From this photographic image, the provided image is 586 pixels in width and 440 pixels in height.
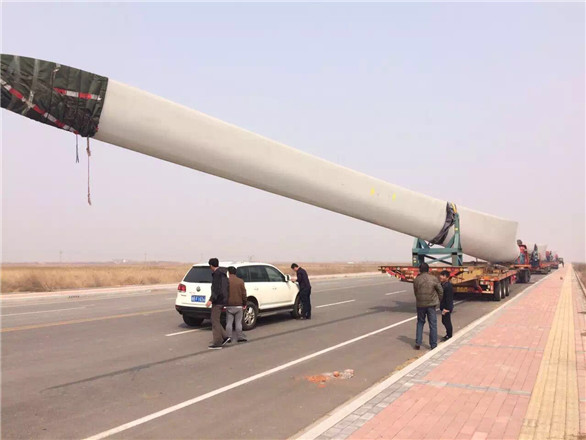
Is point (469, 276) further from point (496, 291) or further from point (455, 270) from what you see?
point (496, 291)

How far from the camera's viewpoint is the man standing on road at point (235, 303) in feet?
33.5

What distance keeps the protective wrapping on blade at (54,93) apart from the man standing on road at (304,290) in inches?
295

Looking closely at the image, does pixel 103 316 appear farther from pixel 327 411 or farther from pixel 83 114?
pixel 327 411

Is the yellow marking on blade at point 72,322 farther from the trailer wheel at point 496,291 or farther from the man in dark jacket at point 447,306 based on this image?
the trailer wheel at point 496,291

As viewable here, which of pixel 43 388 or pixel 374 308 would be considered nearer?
pixel 43 388

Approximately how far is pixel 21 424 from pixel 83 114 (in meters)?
5.31

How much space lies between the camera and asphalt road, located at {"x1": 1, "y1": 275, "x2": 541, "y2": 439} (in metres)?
5.41

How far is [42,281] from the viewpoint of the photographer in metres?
30.1

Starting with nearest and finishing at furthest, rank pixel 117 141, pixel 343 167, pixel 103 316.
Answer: pixel 117 141 < pixel 343 167 < pixel 103 316

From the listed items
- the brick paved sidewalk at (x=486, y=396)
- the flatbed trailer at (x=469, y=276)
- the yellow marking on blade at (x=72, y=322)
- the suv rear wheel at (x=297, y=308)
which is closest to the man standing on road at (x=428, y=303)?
the brick paved sidewalk at (x=486, y=396)

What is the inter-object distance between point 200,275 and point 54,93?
18.7 feet

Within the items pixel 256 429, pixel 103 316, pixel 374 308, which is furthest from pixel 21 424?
pixel 374 308

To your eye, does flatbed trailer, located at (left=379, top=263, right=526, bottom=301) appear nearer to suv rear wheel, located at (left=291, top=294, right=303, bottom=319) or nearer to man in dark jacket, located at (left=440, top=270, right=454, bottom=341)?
suv rear wheel, located at (left=291, top=294, right=303, bottom=319)

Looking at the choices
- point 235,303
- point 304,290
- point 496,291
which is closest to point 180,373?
point 235,303
